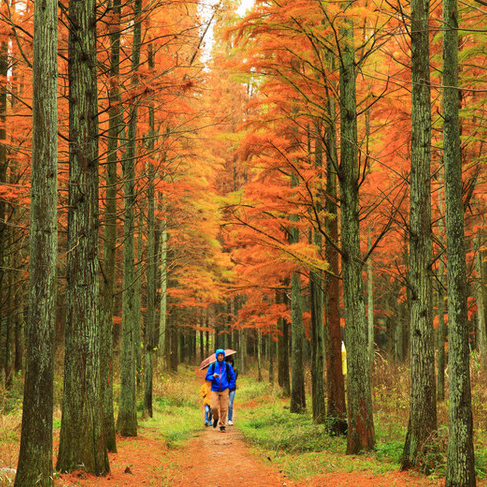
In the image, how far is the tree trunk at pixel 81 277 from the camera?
7.37 metres

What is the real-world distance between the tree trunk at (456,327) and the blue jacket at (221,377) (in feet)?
26.9

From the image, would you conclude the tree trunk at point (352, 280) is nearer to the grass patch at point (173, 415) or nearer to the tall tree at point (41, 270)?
the grass patch at point (173, 415)

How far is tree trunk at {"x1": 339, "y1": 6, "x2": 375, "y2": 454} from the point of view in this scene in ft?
31.2

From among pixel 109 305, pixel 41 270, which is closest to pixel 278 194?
pixel 109 305

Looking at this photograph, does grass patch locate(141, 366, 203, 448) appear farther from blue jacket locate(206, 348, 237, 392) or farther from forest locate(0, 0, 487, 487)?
blue jacket locate(206, 348, 237, 392)

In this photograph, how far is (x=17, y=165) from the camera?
1777cm

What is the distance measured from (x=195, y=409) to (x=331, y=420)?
10.0 meters

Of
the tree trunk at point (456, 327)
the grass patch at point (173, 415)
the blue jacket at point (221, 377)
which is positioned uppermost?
the tree trunk at point (456, 327)

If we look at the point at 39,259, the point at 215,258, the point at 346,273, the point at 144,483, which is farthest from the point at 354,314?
the point at 215,258

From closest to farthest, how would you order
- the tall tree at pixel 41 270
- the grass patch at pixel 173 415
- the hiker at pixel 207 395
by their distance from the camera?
the tall tree at pixel 41 270 → the grass patch at pixel 173 415 → the hiker at pixel 207 395

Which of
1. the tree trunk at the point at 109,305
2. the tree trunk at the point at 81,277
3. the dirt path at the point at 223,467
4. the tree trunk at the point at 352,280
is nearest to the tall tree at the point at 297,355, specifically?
the dirt path at the point at 223,467

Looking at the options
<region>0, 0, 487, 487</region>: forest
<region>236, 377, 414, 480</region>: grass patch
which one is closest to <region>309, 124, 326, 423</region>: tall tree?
<region>0, 0, 487, 487</region>: forest

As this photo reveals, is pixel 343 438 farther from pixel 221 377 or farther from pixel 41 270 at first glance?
pixel 41 270

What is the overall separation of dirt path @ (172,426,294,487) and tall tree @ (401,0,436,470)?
2.19 metres
